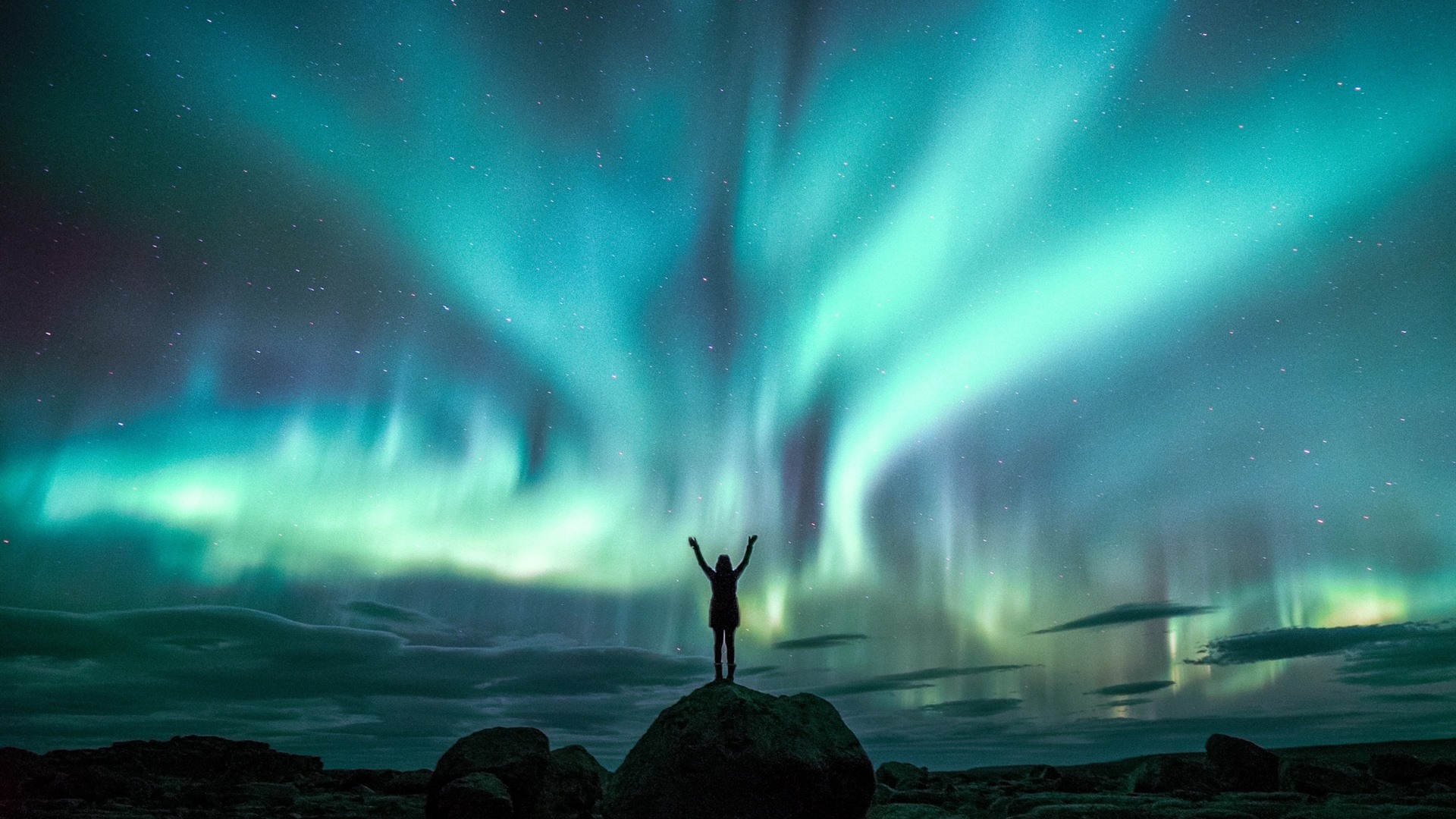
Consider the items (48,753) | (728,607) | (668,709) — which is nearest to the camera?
(668,709)

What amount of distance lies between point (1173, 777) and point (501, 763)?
21236 mm

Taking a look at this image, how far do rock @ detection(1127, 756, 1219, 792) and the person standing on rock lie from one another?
17.6 meters

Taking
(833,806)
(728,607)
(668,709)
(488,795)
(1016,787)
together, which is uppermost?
(728,607)

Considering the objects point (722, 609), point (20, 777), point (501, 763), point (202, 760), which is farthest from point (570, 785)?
point (202, 760)

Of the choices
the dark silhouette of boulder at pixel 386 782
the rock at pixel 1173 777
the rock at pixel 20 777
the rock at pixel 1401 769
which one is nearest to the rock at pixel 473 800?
the dark silhouette of boulder at pixel 386 782

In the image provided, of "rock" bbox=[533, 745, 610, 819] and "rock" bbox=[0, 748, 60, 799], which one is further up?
"rock" bbox=[533, 745, 610, 819]

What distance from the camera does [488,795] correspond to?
16.4 m

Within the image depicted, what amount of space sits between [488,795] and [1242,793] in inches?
860

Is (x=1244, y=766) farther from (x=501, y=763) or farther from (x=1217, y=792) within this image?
(x=501, y=763)

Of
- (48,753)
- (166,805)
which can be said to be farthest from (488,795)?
(48,753)

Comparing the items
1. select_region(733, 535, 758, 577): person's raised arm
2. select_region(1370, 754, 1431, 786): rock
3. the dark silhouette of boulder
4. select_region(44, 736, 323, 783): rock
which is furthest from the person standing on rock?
select_region(44, 736, 323, 783): rock

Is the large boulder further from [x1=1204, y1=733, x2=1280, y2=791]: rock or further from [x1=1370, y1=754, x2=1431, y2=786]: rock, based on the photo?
[x1=1370, y1=754, x2=1431, y2=786]: rock

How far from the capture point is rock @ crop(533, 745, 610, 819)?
17.7 metres

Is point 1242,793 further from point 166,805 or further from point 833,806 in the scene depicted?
point 166,805
